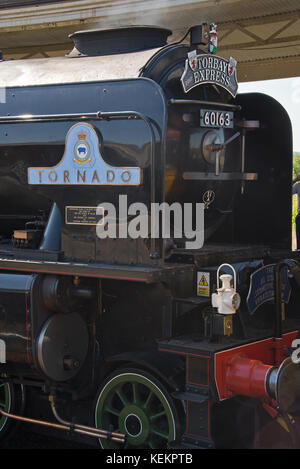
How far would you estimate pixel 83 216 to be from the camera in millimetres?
4270

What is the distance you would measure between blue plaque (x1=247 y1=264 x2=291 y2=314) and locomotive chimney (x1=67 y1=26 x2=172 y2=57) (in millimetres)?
1830

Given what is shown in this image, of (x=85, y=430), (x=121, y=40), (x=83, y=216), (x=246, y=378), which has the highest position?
(x=121, y=40)

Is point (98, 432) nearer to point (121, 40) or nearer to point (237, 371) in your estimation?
point (237, 371)

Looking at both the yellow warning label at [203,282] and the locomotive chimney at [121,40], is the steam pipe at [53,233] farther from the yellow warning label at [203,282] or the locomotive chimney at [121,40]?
the locomotive chimney at [121,40]

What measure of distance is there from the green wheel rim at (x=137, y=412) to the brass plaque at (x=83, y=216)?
1.07 m

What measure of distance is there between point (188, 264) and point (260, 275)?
640 millimetres

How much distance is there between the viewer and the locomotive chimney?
4500 mm

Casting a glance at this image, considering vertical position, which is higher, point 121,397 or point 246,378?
point 246,378

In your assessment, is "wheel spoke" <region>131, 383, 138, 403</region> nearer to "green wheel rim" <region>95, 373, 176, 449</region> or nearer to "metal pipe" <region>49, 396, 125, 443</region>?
"green wheel rim" <region>95, 373, 176, 449</region>

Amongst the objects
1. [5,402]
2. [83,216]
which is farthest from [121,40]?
[5,402]

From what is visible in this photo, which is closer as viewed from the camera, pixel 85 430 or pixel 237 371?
pixel 237 371

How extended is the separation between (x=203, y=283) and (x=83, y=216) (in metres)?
0.94
